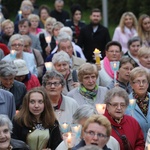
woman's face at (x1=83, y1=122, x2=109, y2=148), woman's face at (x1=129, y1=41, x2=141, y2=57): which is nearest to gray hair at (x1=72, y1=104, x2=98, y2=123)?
woman's face at (x1=83, y1=122, x2=109, y2=148)

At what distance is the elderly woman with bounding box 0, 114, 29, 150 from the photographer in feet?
25.5

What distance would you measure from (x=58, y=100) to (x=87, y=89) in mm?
698

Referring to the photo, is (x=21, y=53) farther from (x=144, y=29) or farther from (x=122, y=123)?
(x=122, y=123)

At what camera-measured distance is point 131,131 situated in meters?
8.90

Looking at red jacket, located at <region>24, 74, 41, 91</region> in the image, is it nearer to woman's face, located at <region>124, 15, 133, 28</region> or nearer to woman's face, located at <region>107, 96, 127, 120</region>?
woman's face, located at <region>107, 96, 127, 120</region>

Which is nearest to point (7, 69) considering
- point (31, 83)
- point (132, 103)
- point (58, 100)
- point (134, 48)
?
point (58, 100)

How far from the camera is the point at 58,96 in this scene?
966cm

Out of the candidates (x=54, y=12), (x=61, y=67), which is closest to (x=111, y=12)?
(x=54, y=12)

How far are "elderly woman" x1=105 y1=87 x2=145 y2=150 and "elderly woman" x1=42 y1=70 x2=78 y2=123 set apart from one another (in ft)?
2.27

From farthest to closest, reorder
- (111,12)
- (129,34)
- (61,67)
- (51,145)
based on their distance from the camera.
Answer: (111,12), (129,34), (61,67), (51,145)

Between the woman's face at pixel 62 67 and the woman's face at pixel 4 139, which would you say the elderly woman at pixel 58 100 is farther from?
the woman's face at pixel 4 139

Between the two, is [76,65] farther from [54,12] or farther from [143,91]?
[54,12]

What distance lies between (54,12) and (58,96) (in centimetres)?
1050

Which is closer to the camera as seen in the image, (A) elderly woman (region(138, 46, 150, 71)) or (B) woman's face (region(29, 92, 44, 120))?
(B) woman's face (region(29, 92, 44, 120))
